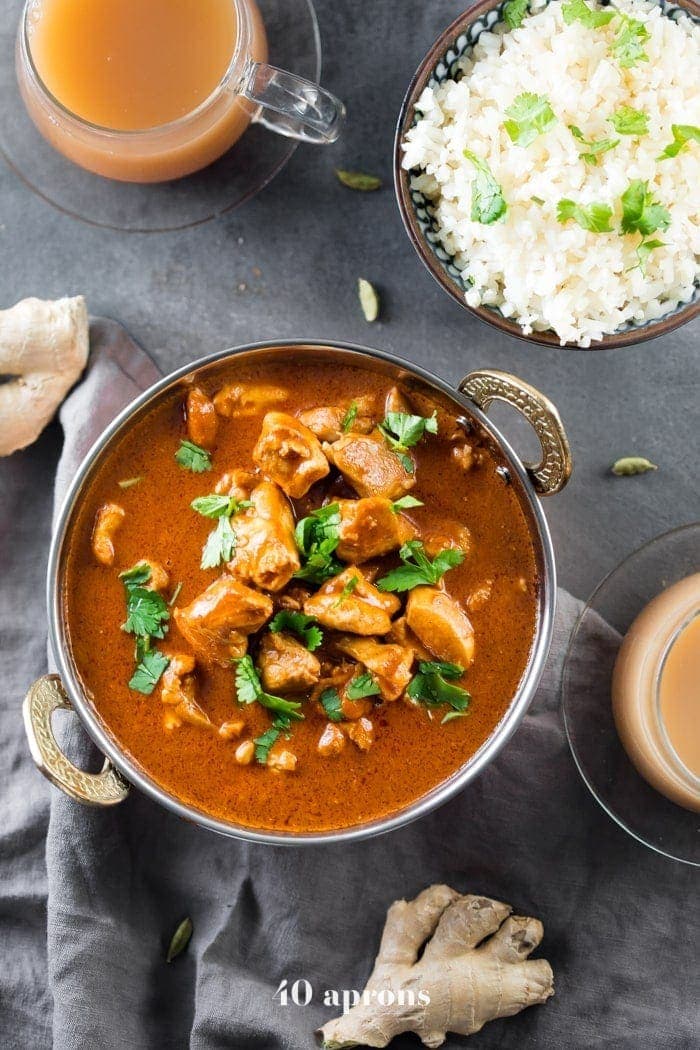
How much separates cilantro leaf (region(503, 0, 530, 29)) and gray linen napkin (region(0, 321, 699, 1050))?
1500 mm

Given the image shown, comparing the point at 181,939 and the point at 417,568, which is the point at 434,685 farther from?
the point at 181,939

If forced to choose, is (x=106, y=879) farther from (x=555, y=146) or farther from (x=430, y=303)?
(x=555, y=146)

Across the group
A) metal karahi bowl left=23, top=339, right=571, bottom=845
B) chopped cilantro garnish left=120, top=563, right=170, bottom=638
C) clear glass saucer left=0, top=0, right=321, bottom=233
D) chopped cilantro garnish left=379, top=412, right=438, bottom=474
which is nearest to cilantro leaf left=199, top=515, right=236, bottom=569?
chopped cilantro garnish left=120, top=563, right=170, bottom=638

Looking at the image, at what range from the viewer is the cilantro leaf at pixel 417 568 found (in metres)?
2.46

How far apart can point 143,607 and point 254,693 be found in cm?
36

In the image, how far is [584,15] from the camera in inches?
99.6

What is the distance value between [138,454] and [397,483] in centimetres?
70

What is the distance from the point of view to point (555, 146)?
257cm

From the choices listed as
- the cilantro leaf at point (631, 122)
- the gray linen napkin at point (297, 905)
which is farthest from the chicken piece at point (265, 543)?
the cilantro leaf at point (631, 122)

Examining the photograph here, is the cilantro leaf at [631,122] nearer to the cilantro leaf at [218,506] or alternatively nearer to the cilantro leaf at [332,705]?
the cilantro leaf at [218,506]

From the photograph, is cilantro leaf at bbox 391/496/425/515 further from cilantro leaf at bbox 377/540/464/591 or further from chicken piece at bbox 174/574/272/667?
chicken piece at bbox 174/574/272/667

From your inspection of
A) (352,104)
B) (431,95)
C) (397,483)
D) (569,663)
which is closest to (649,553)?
(569,663)

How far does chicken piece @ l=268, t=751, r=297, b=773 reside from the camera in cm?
245

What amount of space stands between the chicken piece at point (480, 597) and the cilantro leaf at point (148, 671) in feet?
2.56
